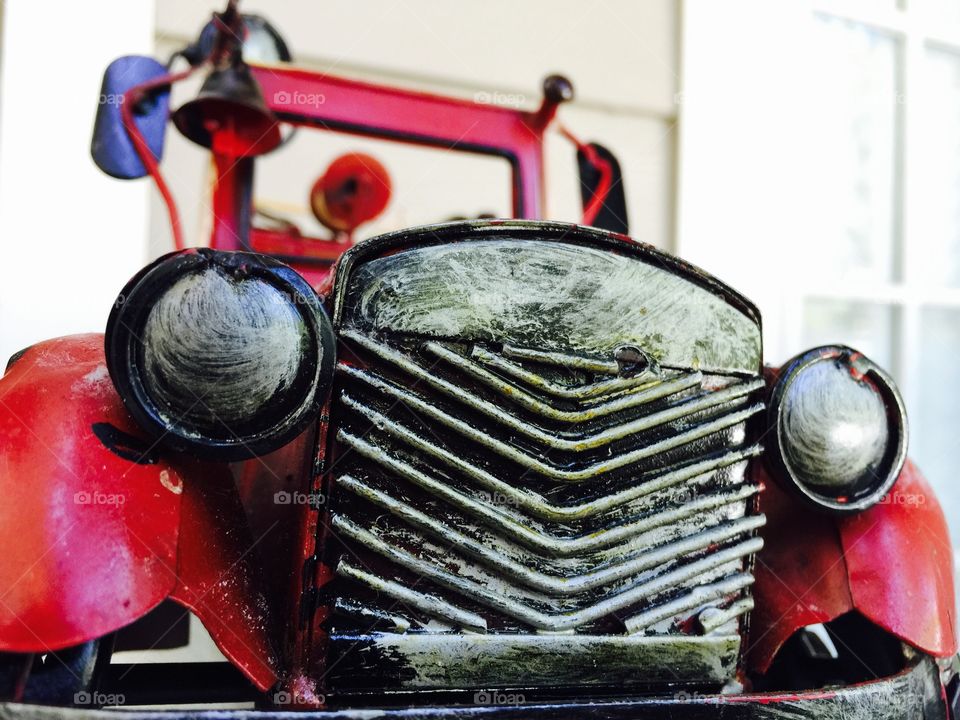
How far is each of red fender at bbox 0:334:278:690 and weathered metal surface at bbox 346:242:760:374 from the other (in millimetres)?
376

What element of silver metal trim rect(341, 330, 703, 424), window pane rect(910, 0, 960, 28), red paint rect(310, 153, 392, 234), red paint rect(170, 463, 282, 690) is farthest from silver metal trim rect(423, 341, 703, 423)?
window pane rect(910, 0, 960, 28)

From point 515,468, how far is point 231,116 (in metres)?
1.51

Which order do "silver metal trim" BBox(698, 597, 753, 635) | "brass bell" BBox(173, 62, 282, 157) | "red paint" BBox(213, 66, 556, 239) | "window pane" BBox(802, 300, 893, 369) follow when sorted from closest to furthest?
"silver metal trim" BBox(698, 597, 753, 635) → "brass bell" BBox(173, 62, 282, 157) → "red paint" BBox(213, 66, 556, 239) → "window pane" BBox(802, 300, 893, 369)

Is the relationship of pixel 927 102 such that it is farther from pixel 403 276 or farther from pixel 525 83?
pixel 403 276

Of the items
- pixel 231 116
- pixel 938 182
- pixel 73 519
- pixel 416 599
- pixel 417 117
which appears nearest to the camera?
pixel 73 519

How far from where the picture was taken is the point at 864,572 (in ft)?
4.86

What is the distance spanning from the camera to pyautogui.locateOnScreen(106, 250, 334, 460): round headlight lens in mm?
1162

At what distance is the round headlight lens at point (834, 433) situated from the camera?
1.46 metres

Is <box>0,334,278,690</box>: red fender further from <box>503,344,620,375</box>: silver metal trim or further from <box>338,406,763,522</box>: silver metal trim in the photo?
<box>503,344,620,375</box>: silver metal trim

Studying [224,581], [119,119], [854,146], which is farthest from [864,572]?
[854,146]

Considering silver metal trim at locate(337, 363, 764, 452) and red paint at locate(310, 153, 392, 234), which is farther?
red paint at locate(310, 153, 392, 234)

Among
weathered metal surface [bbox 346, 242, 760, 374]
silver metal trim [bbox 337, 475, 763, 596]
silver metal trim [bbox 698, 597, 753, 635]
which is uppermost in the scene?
weathered metal surface [bbox 346, 242, 760, 374]

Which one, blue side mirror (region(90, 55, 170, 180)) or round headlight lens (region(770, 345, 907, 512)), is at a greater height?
blue side mirror (region(90, 55, 170, 180))

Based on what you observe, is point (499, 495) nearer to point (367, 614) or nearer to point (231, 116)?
point (367, 614)
